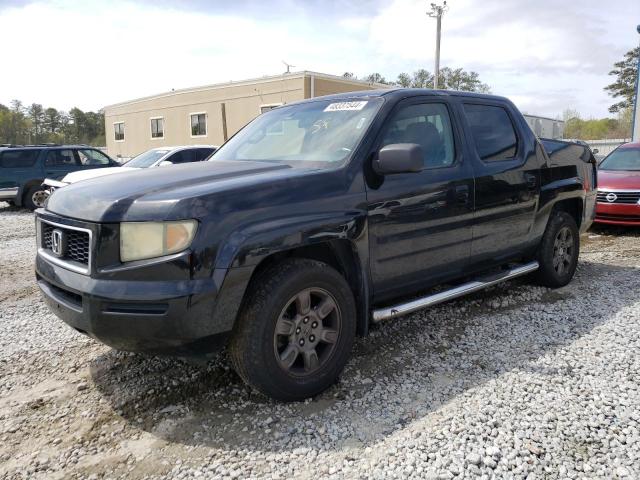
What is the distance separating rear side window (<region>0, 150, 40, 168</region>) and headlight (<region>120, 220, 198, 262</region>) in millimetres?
12419

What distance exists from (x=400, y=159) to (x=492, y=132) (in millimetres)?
1669

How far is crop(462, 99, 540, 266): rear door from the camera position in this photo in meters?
4.05

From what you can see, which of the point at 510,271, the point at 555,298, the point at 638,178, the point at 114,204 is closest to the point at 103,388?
the point at 114,204

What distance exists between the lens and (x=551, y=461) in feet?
7.93

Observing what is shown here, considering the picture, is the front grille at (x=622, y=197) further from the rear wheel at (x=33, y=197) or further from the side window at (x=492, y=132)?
the rear wheel at (x=33, y=197)

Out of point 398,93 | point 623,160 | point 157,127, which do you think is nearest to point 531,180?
point 398,93

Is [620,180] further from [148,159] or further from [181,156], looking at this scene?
[148,159]

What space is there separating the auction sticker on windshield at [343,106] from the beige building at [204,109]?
1876cm

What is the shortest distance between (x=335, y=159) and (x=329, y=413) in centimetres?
155

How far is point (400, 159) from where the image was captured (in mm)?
3076

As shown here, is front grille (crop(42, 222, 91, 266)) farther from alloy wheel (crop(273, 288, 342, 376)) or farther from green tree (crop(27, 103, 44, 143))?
green tree (crop(27, 103, 44, 143))

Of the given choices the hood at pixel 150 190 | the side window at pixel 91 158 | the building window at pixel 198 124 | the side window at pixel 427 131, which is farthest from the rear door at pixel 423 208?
the building window at pixel 198 124

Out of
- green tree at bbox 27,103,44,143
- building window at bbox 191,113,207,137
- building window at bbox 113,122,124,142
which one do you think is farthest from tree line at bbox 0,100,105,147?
building window at bbox 191,113,207,137

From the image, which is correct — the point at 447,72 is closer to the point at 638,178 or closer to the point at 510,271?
the point at 638,178
